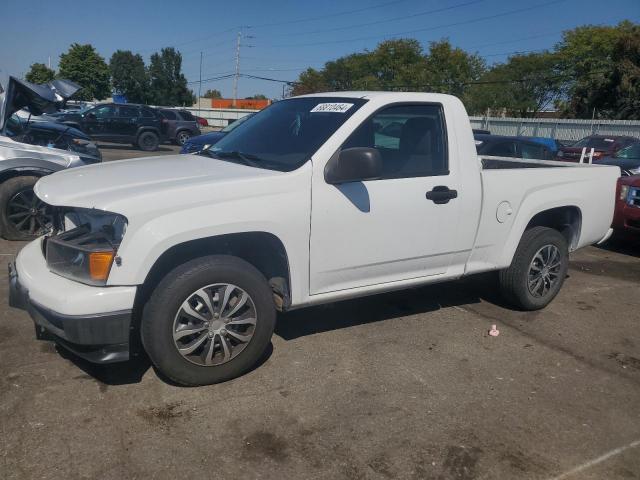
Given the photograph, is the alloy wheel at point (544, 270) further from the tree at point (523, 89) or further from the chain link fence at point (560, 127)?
the tree at point (523, 89)

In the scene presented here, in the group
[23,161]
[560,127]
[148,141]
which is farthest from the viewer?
[560,127]

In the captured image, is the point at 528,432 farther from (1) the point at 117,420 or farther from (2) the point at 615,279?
(2) the point at 615,279

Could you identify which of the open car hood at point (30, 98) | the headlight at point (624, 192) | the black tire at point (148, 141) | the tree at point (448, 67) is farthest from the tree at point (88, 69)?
the headlight at point (624, 192)

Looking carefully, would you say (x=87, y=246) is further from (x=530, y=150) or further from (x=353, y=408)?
(x=530, y=150)

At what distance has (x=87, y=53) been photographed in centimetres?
6819

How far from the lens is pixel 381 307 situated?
17.1 feet

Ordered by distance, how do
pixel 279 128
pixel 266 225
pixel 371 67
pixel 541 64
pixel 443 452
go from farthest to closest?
pixel 371 67 → pixel 541 64 → pixel 279 128 → pixel 266 225 → pixel 443 452

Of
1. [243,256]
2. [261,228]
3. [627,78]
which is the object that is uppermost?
[627,78]

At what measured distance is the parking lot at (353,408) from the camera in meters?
2.90

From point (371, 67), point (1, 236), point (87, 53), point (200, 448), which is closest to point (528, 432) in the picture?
point (200, 448)

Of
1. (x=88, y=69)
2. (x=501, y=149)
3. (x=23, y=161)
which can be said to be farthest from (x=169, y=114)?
(x=88, y=69)

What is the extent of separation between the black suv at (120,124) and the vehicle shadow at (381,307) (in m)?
17.9

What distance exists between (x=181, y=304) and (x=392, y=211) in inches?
61.4

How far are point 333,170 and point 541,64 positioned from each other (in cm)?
5825
